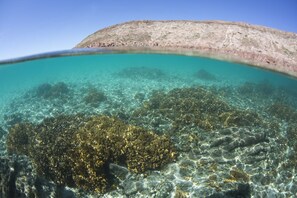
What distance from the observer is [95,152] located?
8414mm

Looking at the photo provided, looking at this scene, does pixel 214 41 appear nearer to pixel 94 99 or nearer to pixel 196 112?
pixel 196 112

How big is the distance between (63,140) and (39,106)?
27.2 ft

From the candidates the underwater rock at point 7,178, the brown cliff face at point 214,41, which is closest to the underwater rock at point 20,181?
the underwater rock at point 7,178

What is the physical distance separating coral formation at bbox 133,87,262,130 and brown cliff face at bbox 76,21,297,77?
330 centimetres

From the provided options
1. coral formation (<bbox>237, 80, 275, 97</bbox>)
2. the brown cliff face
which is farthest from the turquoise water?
the brown cliff face

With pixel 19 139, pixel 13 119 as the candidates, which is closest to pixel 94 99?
pixel 13 119

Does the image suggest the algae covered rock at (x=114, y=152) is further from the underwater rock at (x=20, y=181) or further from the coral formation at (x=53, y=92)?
the coral formation at (x=53, y=92)

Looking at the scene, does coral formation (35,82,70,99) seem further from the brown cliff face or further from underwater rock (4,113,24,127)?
the brown cliff face

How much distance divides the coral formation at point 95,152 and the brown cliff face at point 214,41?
26.3ft

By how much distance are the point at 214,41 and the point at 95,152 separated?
10.9m

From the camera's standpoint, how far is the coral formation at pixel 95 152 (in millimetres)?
8094

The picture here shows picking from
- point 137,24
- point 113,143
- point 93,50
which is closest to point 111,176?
point 113,143

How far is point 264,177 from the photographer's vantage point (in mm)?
9086

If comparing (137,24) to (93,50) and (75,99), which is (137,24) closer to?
(93,50)
